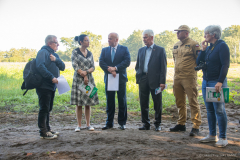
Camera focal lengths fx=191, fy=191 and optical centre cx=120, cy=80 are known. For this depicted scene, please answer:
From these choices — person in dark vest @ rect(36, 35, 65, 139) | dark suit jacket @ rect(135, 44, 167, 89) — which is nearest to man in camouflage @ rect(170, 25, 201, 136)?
dark suit jacket @ rect(135, 44, 167, 89)

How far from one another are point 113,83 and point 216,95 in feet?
6.99

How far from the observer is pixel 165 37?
62594mm

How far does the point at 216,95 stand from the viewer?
3.08 metres

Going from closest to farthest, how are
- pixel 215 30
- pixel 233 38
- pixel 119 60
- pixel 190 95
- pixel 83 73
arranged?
pixel 215 30
pixel 190 95
pixel 83 73
pixel 119 60
pixel 233 38

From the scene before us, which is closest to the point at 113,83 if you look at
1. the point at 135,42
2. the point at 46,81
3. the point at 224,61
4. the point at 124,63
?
the point at 124,63

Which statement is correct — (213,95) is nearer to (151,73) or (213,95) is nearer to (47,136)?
(151,73)

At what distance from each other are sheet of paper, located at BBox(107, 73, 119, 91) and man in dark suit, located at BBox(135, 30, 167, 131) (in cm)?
51

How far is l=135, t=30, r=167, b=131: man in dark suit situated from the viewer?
420cm

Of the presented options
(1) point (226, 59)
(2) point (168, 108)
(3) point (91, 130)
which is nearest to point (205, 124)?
(2) point (168, 108)

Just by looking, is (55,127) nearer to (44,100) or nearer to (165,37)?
(44,100)

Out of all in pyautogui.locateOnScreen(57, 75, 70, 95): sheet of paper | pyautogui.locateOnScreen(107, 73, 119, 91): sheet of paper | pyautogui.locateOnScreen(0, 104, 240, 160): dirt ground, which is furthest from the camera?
pyautogui.locateOnScreen(107, 73, 119, 91): sheet of paper

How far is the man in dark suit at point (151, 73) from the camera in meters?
4.20

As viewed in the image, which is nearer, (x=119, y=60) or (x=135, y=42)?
(x=119, y=60)

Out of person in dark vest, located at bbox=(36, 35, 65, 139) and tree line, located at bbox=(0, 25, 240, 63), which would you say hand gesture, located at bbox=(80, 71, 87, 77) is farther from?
tree line, located at bbox=(0, 25, 240, 63)
